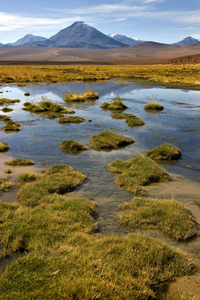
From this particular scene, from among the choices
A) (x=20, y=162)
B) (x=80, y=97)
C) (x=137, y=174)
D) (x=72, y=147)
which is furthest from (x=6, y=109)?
(x=137, y=174)

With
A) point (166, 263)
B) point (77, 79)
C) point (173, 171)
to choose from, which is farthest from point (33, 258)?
A: point (77, 79)

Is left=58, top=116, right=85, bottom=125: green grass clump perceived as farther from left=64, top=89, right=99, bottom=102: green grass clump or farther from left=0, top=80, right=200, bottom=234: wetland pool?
left=64, top=89, right=99, bottom=102: green grass clump

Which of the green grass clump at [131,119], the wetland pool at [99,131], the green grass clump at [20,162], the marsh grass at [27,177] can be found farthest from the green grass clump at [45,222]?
the green grass clump at [131,119]

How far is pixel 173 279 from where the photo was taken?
5.76 meters

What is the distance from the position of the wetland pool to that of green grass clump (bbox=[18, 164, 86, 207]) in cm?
41

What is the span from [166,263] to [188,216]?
249 centimetres

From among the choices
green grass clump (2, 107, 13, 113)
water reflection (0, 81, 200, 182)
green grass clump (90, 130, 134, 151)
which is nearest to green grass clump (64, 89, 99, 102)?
water reflection (0, 81, 200, 182)

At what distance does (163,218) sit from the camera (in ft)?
26.5

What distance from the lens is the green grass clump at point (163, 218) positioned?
7.53 metres

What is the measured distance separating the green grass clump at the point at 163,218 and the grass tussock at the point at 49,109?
18.1m

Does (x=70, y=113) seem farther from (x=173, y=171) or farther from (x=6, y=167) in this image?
(x=173, y=171)

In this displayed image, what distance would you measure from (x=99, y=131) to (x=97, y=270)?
1475 cm

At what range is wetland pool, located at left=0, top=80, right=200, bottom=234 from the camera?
10039 mm

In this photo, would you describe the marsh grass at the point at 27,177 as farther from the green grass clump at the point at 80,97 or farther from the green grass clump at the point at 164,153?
the green grass clump at the point at 80,97
